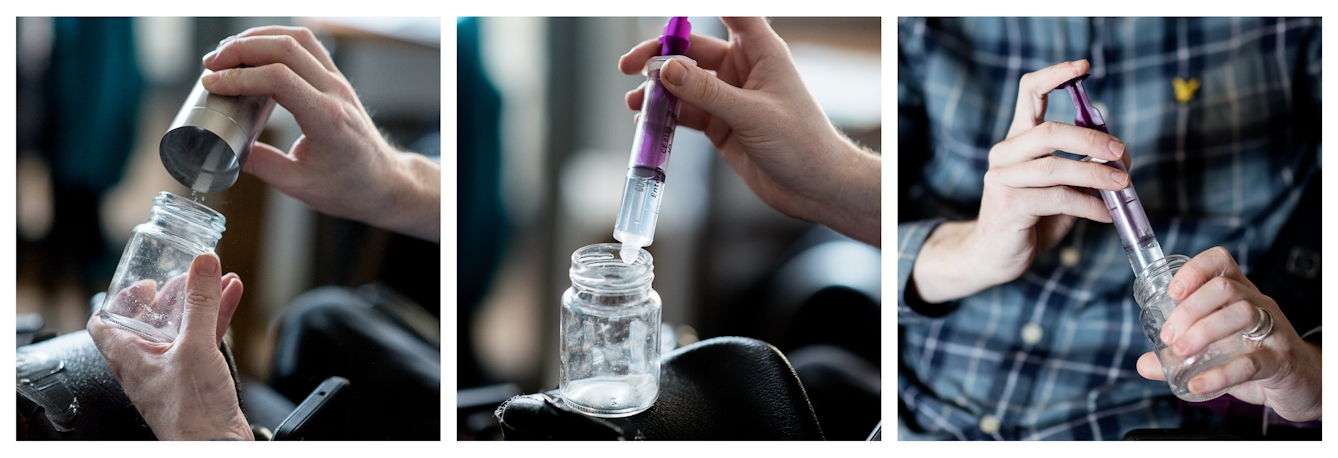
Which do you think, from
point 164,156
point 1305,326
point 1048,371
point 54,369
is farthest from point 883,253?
point 54,369

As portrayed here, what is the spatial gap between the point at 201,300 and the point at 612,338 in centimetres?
54

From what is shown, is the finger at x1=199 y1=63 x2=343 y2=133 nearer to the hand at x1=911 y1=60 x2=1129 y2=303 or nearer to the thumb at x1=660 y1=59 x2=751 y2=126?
the thumb at x1=660 y1=59 x2=751 y2=126

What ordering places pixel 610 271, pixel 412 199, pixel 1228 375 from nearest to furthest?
pixel 1228 375 < pixel 610 271 < pixel 412 199

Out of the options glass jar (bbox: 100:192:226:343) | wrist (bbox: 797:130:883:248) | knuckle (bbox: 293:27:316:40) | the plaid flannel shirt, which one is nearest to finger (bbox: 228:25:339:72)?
knuckle (bbox: 293:27:316:40)

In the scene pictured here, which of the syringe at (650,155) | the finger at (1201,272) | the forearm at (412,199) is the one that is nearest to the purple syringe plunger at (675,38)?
the syringe at (650,155)

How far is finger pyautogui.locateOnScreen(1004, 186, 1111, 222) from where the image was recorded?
114 centimetres

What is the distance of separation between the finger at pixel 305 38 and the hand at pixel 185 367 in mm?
301

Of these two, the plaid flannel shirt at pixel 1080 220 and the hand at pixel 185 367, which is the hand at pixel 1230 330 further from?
the hand at pixel 185 367

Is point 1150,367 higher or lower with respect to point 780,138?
lower

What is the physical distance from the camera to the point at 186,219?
3.80 ft

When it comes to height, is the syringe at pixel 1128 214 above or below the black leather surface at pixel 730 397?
above

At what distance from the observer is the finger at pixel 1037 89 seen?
1.12 meters

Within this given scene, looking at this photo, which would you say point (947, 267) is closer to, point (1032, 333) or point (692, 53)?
point (1032, 333)

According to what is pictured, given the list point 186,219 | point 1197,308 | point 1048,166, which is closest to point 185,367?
point 186,219
